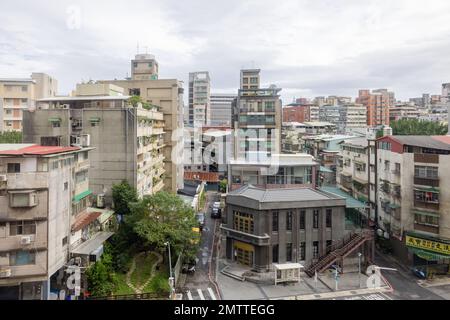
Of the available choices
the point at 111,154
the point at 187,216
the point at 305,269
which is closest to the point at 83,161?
the point at 111,154

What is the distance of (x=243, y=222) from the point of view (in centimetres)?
2930

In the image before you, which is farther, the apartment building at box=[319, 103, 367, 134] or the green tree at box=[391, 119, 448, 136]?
the apartment building at box=[319, 103, 367, 134]

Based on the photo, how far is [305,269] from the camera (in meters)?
28.5

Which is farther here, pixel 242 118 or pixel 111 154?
pixel 242 118

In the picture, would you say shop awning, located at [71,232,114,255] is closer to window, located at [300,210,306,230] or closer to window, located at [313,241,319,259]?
window, located at [300,210,306,230]

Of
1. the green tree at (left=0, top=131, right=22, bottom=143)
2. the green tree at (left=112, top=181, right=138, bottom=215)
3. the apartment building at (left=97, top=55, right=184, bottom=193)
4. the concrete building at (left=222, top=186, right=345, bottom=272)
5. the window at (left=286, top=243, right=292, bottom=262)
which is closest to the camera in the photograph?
the concrete building at (left=222, top=186, right=345, bottom=272)

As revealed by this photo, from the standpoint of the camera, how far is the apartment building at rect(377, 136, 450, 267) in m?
28.9

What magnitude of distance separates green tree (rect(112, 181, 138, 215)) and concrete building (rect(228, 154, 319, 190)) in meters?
10.7

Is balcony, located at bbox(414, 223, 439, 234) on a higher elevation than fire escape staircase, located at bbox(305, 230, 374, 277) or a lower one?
higher

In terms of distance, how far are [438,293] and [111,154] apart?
27.5m

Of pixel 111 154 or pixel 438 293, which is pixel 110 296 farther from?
pixel 438 293

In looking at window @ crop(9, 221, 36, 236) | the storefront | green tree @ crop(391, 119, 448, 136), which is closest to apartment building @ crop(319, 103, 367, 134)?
green tree @ crop(391, 119, 448, 136)

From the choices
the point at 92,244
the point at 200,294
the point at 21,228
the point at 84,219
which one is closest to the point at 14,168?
the point at 21,228

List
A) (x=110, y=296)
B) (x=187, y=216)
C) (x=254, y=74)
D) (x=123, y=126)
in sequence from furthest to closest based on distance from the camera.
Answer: (x=254, y=74)
(x=123, y=126)
(x=187, y=216)
(x=110, y=296)
